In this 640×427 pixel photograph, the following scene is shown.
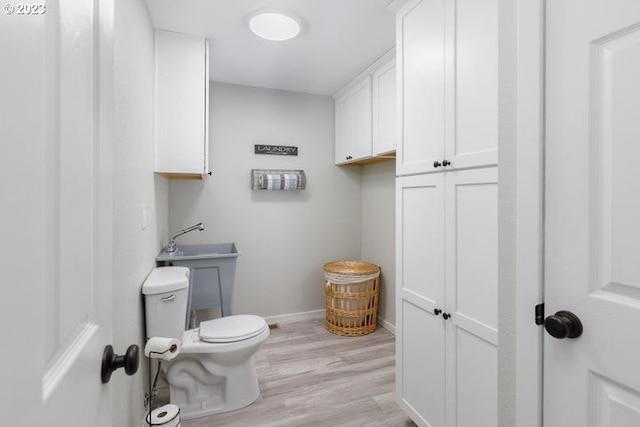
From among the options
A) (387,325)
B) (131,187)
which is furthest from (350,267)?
(131,187)

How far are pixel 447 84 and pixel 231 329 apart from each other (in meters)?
1.82

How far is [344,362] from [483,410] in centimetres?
136

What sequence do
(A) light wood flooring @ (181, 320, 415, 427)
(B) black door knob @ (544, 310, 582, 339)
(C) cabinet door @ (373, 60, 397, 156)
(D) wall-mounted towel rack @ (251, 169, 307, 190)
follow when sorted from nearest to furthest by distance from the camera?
(B) black door knob @ (544, 310, 582, 339) < (A) light wood flooring @ (181, 320, 415, 427) < (C) cabinet door @ (373, 60, 397, 156) < (D) wall-mounted towel rack @ (251, 169, 307, 190)

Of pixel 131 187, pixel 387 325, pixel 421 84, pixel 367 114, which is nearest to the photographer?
pixel 131 187

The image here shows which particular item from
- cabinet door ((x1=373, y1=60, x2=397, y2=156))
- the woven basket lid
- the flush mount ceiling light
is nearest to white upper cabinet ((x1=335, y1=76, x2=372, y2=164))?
cabinet door ((x1=373, y1=60, x2=397, y2=156))

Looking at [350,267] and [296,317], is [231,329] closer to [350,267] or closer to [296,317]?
[296,317]

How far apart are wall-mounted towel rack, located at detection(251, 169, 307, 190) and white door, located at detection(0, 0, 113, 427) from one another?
7.94ft

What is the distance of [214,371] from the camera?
1894mm

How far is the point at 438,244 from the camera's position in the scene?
4.95ft

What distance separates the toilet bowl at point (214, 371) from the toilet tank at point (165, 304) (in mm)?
162

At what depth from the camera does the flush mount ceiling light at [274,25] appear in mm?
1979

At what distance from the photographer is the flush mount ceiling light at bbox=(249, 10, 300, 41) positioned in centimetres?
198

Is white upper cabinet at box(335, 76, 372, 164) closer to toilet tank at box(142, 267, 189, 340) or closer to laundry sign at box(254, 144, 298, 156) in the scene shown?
laundry sign at box(254, 144, 298, 156)

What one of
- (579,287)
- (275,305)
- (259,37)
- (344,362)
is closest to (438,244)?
(579,287)
